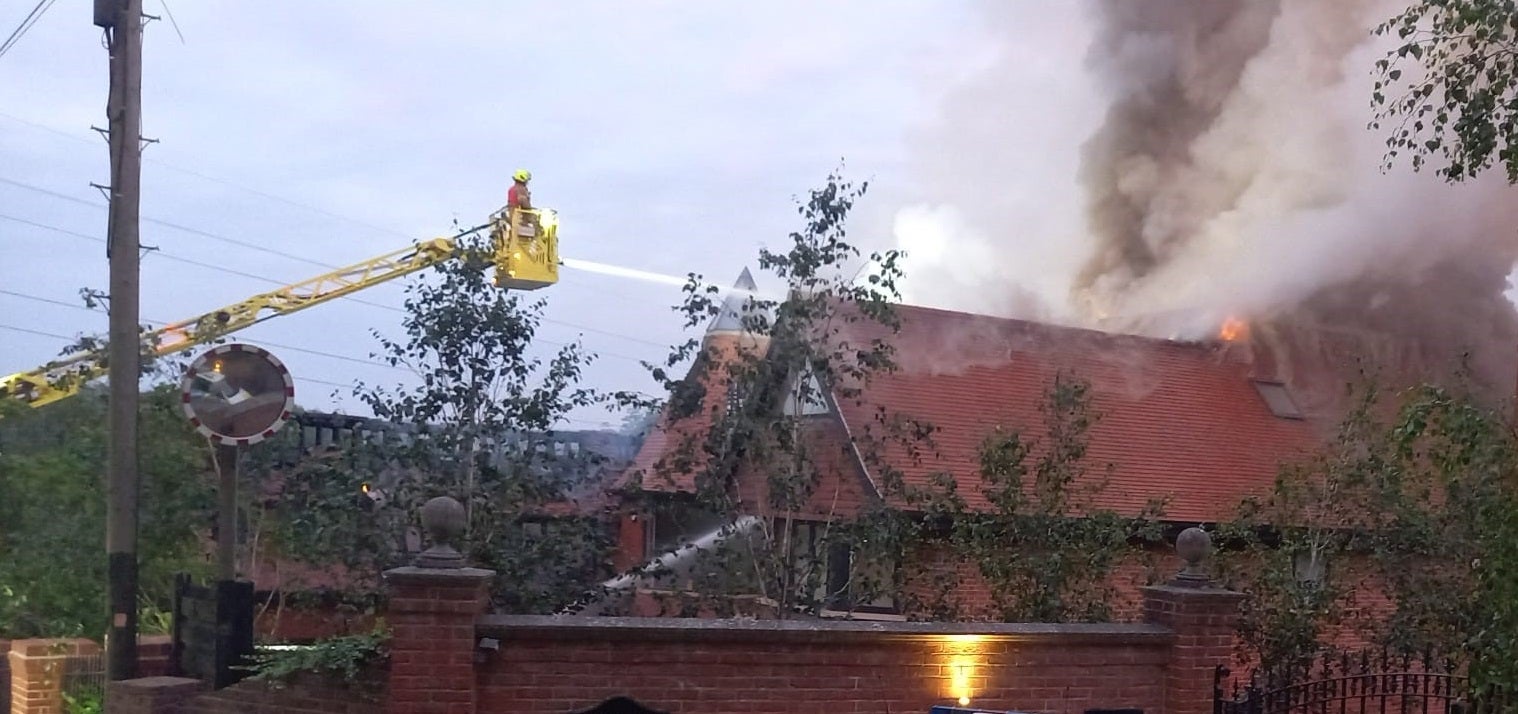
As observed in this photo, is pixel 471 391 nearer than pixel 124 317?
No

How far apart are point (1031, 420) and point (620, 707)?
26.8ft

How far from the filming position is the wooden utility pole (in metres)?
7.10

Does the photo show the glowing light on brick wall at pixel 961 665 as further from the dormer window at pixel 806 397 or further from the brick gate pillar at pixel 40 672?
the brick gate pillar at pixel 40 672

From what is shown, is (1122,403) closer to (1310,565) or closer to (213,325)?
(1310,565)

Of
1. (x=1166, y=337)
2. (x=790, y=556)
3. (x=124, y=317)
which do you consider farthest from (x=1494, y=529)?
(x=1166, y=337)

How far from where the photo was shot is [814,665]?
6.06m

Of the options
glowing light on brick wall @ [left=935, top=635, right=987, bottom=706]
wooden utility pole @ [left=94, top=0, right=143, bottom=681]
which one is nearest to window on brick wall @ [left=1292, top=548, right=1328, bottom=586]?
glowing light on brick wall @ [left=935, top=635, right=987, bottom=706]

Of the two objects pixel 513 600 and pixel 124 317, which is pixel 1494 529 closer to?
pixel 513 600

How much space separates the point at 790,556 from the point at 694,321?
166 cm

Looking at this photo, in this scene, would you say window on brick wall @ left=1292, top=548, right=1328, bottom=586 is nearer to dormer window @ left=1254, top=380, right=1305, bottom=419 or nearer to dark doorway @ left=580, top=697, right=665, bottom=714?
dark doorway @ left=580, top=697, right=665, bottom=714

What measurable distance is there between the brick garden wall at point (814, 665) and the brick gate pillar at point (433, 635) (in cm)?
15

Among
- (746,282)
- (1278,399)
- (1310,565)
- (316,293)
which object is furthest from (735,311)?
(316,293)

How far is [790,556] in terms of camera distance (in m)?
8.08

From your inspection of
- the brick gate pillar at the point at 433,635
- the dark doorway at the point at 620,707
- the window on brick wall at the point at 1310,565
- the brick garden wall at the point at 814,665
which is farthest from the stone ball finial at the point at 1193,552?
the brick gate pillar at the point at 433,635
